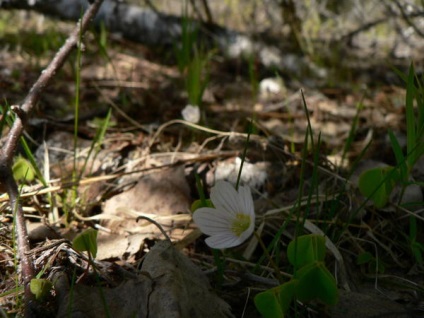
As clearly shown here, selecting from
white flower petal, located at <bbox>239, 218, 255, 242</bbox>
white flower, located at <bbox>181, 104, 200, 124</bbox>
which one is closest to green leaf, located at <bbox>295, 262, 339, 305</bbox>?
white flower petal, located at <bbox>239, 218, 255, 242</bbox>

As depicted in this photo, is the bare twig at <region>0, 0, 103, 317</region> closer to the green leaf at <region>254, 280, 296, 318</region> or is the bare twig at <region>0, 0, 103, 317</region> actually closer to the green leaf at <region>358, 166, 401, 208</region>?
the green leaf at <region>254, 280, 296, 318</region>

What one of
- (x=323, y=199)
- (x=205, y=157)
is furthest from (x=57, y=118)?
(x=323, y=199)

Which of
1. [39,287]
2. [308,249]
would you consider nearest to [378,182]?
[308,249]

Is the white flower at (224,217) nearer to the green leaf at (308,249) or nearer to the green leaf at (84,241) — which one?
the green leaf at (308,249)

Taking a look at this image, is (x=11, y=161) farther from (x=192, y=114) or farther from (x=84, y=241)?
(x=192, y=114)

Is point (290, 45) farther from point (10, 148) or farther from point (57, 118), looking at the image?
point (10, 148)

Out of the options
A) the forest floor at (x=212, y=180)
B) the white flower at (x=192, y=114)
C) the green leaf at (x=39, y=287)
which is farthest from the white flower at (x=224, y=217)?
the white flower at (x=192, y=114)
